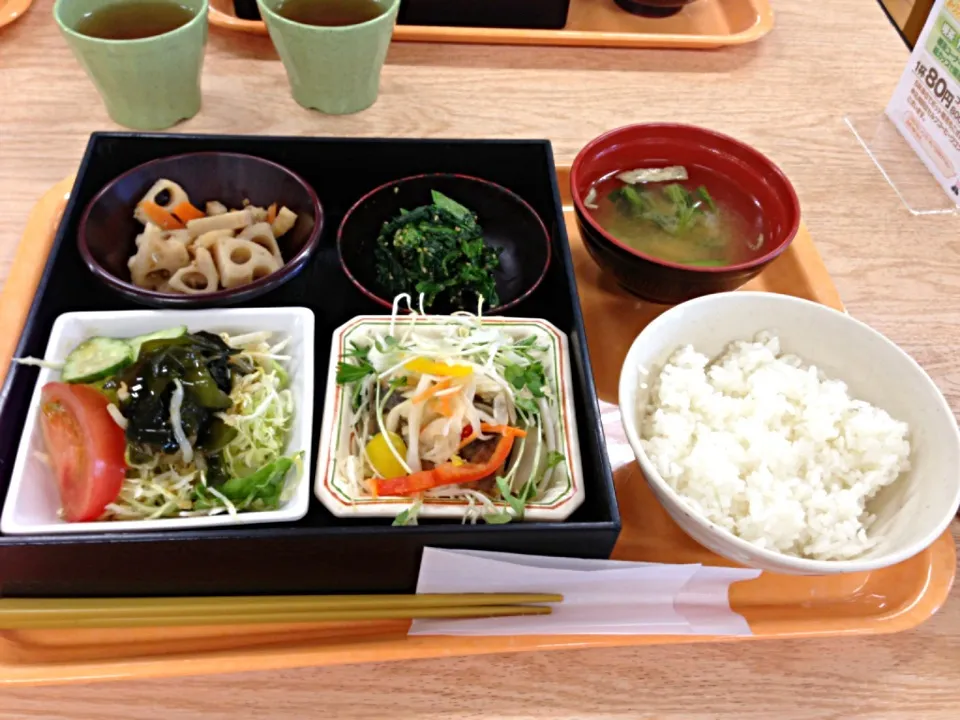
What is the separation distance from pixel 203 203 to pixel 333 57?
46 cm

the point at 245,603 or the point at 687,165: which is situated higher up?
the point at 687,165

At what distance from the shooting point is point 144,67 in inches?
59.8

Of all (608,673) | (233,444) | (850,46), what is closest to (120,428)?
(233,444)

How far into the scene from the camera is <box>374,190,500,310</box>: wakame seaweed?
1.37m

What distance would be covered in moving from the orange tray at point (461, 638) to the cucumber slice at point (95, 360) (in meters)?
0.19

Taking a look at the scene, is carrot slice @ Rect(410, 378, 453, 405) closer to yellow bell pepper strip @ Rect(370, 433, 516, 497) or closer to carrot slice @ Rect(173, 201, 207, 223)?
yellow bell pepper strip @ Rect(370, 433, 516, 497)

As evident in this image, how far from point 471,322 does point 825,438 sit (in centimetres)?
61

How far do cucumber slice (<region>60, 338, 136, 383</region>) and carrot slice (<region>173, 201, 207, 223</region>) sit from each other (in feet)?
1.13

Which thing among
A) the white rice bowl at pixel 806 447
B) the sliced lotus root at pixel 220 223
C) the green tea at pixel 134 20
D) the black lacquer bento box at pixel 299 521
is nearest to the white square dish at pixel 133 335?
→ the black lacquer bento box at pixel 299 521

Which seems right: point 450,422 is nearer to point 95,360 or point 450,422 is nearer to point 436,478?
point 436,478

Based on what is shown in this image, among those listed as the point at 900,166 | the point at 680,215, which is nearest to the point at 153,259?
the point at 680,215

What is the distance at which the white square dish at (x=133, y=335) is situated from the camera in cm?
97

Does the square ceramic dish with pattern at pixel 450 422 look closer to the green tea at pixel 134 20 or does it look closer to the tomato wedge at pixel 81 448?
the tomato wedge at pixel 81 448

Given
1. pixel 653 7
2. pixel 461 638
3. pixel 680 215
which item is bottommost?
pixel 461 638
